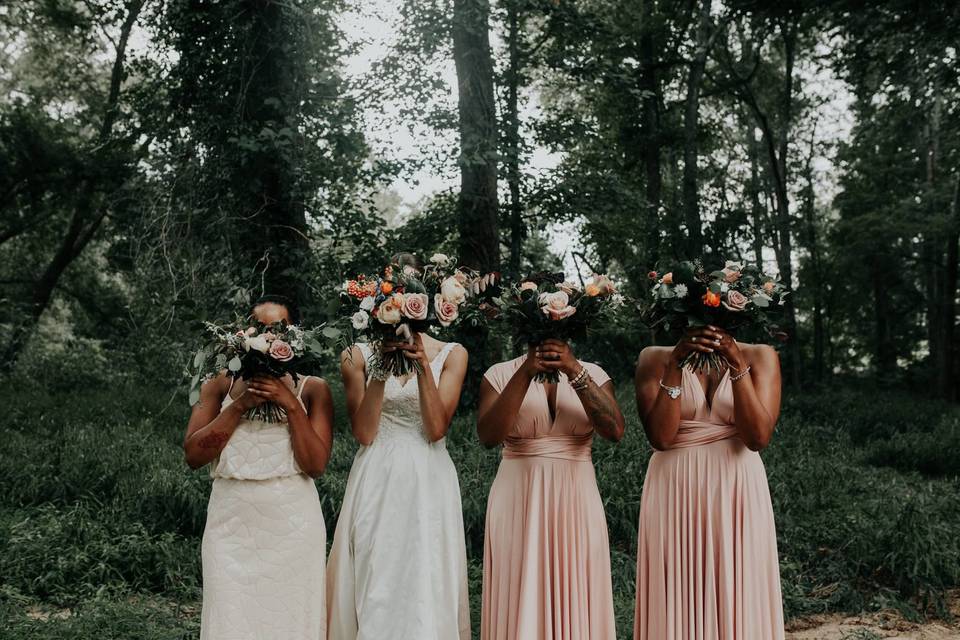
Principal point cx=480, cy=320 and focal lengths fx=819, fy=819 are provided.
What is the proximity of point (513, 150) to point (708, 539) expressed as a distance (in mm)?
7351

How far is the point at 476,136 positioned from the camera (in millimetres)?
10305

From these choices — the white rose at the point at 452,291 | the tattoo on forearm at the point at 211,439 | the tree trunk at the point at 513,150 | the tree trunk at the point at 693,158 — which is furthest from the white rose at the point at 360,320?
the tree trunk at the point at 693,158

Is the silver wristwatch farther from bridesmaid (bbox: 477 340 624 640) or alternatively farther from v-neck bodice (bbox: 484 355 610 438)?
v-neck bodice (bbox: 484 355 610 438)

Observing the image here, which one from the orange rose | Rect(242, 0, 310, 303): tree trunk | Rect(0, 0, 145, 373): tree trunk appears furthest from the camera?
Rect(0, 0, 145, 373): tree trunk

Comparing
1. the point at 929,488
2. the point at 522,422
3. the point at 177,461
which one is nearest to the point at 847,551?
the point at 929,488

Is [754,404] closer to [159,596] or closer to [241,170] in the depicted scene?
[159,596]

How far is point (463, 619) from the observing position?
4574 millimetres

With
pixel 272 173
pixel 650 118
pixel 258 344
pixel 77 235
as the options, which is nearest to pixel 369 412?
pixel 258 344

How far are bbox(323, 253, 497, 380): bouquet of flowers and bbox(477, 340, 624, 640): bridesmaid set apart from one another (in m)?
0.51

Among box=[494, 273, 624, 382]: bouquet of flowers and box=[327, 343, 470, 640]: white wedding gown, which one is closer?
box=[494, 273, 624, 382]: bouquet of flowers

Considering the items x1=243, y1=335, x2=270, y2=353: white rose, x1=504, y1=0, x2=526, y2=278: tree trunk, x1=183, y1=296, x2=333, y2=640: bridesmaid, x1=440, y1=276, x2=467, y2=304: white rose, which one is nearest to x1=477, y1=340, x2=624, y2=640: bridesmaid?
x1=440, y1=276, x2=467, y2=304: white rose

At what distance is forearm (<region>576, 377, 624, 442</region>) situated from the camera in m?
4.23

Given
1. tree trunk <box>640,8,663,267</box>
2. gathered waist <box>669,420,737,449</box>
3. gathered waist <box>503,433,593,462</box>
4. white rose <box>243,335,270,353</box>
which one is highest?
tree trunk <box>640,8,663,267</box>

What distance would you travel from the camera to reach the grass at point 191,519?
6.92 meters
